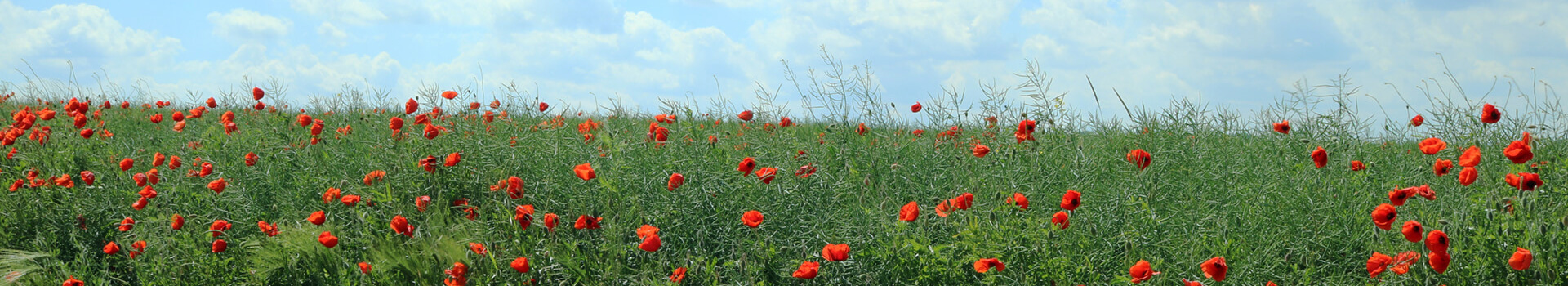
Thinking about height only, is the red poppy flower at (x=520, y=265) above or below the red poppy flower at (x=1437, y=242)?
below

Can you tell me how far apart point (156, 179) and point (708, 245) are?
2132 mm

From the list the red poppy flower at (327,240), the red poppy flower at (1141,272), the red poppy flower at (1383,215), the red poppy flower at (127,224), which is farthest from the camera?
the red poppy flower at (127,224)

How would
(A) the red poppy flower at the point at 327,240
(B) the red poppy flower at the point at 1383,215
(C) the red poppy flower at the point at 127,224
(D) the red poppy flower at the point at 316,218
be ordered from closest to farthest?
(B) the red poppy flower at the point at 1383,215 < (A) the red poppy flower at the point at 327,240 < (D) the red poppy flower at the point at 316,218 < (C) the red poppy flower at the point at 127,224

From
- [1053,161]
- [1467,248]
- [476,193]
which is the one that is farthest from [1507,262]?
[476,193]

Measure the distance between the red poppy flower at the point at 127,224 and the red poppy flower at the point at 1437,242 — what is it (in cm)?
383

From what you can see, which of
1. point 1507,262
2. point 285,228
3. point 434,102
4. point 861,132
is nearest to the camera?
point 1507,262

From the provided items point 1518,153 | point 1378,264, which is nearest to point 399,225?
point 1378,264

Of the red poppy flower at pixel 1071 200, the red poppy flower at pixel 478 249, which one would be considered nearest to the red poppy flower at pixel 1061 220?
the red poppy flower at pixel 1071 200

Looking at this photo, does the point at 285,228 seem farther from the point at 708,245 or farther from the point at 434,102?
the point at 708,245

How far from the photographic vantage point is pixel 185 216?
11.4 feet

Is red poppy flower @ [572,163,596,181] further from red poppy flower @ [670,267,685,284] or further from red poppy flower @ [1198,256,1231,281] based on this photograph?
red poppy flower @ [1198,256,1231,281]

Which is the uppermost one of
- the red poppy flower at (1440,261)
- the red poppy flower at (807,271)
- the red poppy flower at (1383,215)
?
the red poppy flower at (1383,215)

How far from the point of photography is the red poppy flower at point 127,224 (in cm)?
324

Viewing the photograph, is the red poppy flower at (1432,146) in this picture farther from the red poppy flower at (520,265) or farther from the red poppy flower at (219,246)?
the red poppy flower at (219,246)
